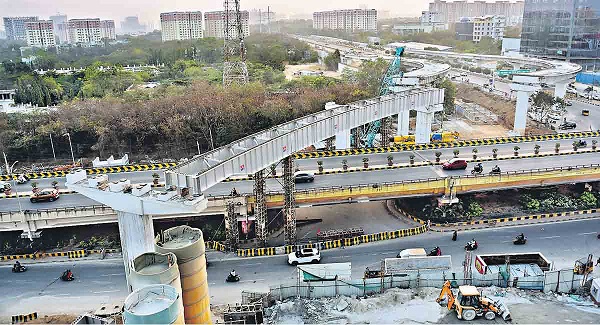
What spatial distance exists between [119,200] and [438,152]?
93.8 feet

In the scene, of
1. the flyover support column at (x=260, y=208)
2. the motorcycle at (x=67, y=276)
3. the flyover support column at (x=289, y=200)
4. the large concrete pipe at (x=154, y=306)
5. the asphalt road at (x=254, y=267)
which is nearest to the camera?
the large concrete pipe at (x=154, y=306)

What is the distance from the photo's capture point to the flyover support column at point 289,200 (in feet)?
94.4

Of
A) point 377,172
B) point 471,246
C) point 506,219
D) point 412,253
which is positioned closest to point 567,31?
point 506,219

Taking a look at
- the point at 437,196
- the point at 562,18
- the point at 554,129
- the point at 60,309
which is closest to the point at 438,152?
the point at 437,196

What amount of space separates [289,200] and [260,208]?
189 cm

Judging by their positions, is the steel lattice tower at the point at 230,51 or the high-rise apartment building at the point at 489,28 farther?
the high-rise apartment building at the point at 489,28

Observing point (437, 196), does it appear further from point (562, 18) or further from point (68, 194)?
point (562, 18)

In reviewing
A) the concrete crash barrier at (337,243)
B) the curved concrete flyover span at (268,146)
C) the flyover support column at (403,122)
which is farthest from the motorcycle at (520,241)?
the flyover support column at (403,122)

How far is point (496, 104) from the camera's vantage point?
6912 centimetres

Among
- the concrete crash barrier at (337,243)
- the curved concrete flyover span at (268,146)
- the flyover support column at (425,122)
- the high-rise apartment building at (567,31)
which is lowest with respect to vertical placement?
the concrete crash barrier at (337,243)

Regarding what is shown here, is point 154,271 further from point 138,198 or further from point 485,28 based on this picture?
point 485,28

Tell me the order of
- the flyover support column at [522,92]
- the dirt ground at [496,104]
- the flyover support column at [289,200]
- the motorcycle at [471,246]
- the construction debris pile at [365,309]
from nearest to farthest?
the construction debris pile at [365,309] < the flyover support column at [289,200] < the motorcycle at [471,246] < the flyover support column at [522,92] < the dirt ground at [496,104]

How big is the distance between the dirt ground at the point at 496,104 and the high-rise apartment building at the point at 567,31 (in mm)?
26036

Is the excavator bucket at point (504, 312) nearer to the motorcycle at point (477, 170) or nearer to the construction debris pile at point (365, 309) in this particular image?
the construction debris pile at point (365, 309)
